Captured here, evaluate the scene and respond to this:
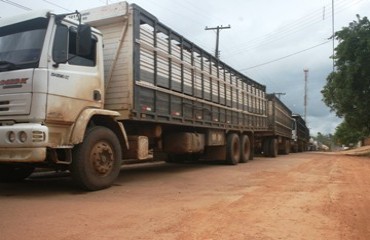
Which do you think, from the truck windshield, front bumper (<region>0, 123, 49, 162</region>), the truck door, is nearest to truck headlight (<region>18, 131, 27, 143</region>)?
front bumper (<region>0, 123, 49, 162</region>)

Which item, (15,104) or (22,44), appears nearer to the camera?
(15,104)

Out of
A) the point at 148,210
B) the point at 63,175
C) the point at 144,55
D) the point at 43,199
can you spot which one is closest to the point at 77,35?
the point at 144,55

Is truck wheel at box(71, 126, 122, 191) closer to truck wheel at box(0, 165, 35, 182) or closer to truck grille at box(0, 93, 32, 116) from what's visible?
truck grille at box(0, 93, 32, 116)

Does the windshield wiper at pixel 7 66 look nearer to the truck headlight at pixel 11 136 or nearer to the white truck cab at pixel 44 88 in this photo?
the white truck cab at pixel 44 88

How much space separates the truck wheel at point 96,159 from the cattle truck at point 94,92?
0.02 meters

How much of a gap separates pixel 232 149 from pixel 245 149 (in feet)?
6.36

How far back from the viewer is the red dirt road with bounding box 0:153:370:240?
4863 mm

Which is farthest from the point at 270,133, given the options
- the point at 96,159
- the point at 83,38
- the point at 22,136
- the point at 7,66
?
the point at 22,136

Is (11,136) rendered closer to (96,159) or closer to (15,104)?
(15,104)

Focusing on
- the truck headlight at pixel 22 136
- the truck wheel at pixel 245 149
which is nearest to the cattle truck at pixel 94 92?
the truck headlight at pixel 22 136

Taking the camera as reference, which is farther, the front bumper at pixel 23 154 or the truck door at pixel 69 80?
the truck door at pixel 69 80

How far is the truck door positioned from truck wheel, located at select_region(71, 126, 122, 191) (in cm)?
52

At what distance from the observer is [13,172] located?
8867mm

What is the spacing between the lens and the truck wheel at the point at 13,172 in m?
8.66
